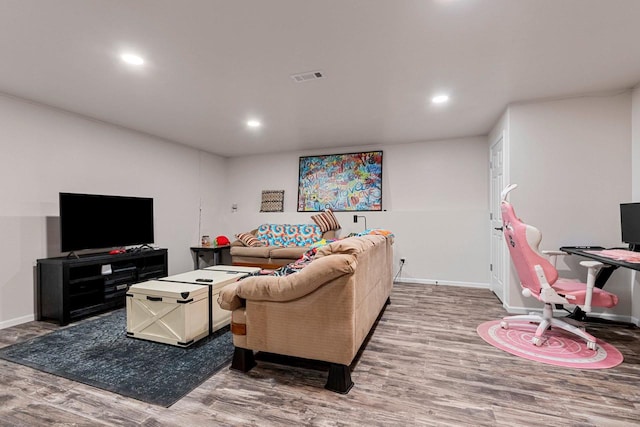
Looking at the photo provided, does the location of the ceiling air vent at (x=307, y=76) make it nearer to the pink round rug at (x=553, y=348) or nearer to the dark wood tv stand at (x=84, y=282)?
the pink round rug at (x=553, y=348)

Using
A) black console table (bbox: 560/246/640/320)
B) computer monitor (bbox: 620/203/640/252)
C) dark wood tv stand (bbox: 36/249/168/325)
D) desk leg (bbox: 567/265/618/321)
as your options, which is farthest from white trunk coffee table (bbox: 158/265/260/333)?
computer monitor (bbox: 620/203/640/252)

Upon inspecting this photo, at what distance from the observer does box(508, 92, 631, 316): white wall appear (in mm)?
3156

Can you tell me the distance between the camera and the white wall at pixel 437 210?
479cm

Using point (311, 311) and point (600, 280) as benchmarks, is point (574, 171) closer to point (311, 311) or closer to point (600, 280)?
point (600, 280)

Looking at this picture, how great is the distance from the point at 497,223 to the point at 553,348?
1929 millimetres

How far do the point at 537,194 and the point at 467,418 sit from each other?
8.88ft

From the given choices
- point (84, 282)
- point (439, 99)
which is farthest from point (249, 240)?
point (439, 99)

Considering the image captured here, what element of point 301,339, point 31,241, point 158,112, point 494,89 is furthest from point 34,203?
point 494,89

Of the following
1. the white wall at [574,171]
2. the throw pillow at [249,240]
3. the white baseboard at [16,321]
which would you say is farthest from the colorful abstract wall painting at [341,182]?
the white baseboard at [16,321]

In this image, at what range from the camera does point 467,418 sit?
1652 millimetres

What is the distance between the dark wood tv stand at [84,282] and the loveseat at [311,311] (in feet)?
7.06

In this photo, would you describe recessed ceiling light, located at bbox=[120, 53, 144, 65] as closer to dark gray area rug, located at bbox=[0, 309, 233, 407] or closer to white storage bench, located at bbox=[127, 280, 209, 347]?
white storage bench, located at bbox=[127, 280, 209, 347]

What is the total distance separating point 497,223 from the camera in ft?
13.5

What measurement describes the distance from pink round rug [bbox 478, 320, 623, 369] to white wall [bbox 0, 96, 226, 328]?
15.5ft
